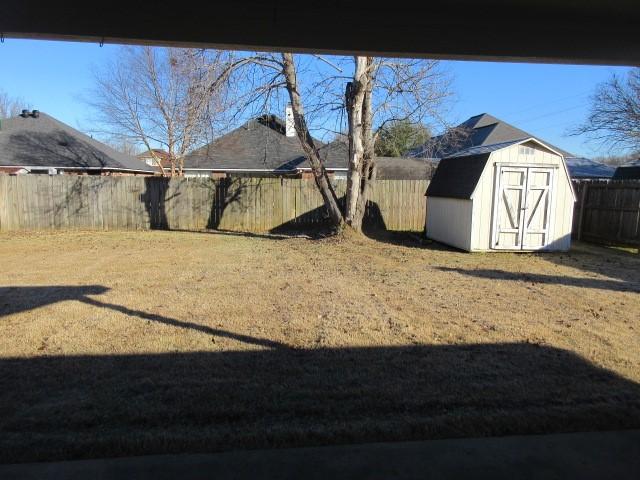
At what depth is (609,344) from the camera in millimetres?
5219

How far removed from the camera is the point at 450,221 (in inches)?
535

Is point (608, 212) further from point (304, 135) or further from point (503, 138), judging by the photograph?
point (503, 138)

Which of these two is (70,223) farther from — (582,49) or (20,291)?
(582,49)

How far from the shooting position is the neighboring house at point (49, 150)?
21.7 metres

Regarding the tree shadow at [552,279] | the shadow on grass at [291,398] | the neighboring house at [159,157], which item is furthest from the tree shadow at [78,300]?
the neighboring house at [159,157]

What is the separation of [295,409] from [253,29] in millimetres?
3334

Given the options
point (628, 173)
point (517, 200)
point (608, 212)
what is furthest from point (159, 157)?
point (628, 173)

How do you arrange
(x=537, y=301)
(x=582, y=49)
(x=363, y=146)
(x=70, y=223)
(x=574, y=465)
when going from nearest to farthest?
(x=574, y=465) < (x=582, y=49) < (x=537, y=301) < (x=363, y=146) < (x=70, y=223)

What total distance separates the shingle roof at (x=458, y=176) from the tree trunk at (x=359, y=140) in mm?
2148

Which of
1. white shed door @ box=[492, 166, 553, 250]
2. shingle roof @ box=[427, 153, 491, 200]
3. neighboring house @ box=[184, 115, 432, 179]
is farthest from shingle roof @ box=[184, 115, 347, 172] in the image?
white shed door @ box=[492, 166, 553, 250]

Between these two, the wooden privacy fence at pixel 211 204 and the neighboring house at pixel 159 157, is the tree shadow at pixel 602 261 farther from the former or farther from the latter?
the neighboring house at pixel 159 157

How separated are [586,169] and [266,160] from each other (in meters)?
21.3

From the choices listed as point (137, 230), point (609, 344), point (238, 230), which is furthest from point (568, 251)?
point (137, 230)

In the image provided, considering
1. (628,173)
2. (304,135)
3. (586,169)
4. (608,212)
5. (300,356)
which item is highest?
(304,135)
